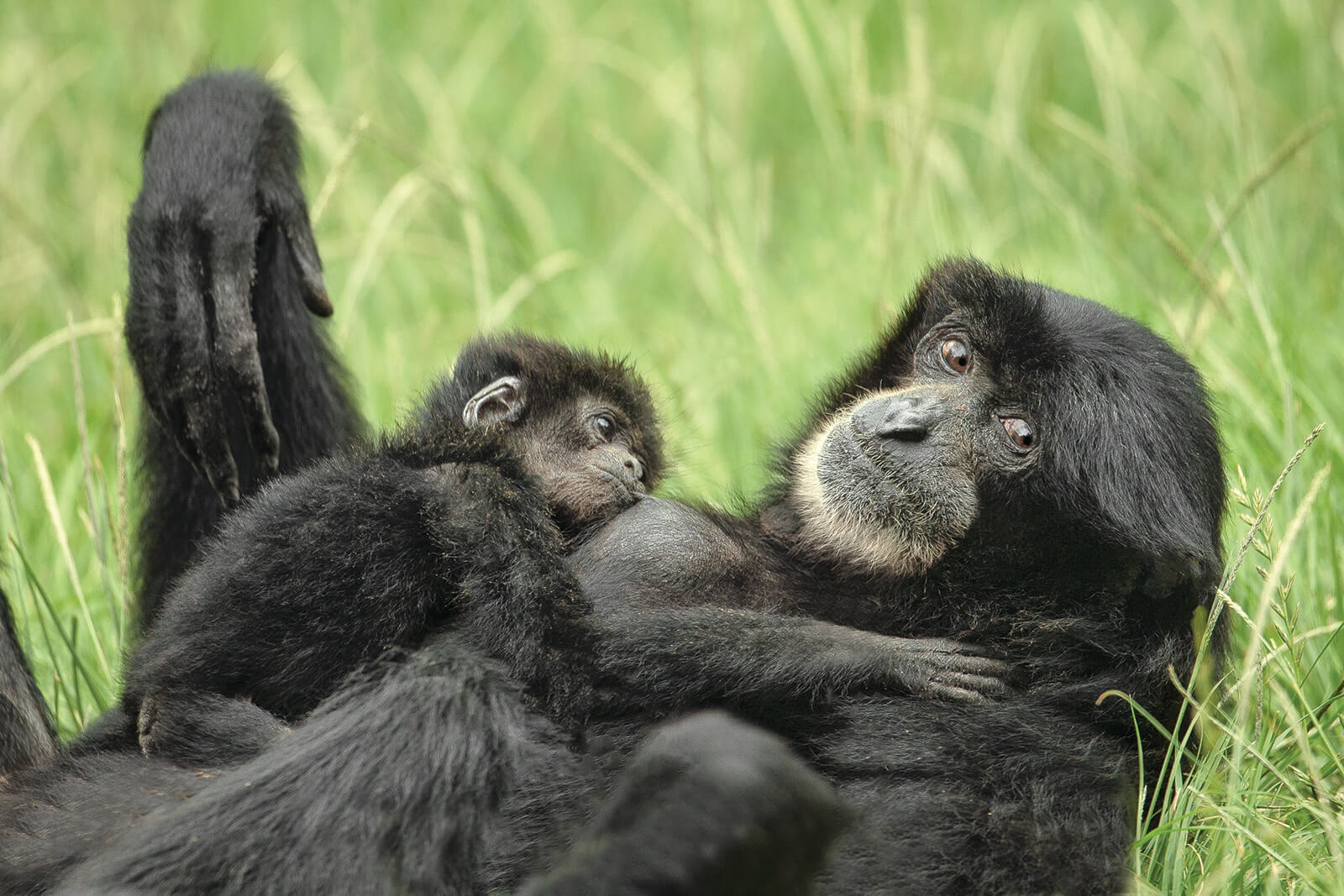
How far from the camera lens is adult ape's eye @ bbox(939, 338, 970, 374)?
3781mm

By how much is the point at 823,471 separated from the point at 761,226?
12.0ft

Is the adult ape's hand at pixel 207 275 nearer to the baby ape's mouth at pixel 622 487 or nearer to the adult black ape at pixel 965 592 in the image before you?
the baby ape's mouth at pixel 622 487

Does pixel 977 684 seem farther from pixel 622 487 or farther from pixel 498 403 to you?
pixel 498 403

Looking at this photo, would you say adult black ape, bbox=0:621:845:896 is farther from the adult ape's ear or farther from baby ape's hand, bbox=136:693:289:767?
the adult ape's ear

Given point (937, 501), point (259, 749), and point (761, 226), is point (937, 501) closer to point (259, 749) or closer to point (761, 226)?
point (259, 749)

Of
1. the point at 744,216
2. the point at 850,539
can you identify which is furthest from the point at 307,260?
the point at 744,216

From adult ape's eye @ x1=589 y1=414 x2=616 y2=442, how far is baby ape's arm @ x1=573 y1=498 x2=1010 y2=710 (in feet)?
2.48

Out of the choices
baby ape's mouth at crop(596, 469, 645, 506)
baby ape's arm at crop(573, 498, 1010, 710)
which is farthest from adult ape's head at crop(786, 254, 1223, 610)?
baby ape's mouth at crop(596, 469, 645, 506)

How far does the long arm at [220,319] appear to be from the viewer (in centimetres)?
401

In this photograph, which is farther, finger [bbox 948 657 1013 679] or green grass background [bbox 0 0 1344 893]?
green grass background [bbox 0 0 1344 893]

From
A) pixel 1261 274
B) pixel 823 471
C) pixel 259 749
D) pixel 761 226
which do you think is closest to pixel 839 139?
pixel 761 226

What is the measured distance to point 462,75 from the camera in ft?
32.9

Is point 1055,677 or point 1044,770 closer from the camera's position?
point 1044,770

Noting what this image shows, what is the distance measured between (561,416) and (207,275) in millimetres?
1188
